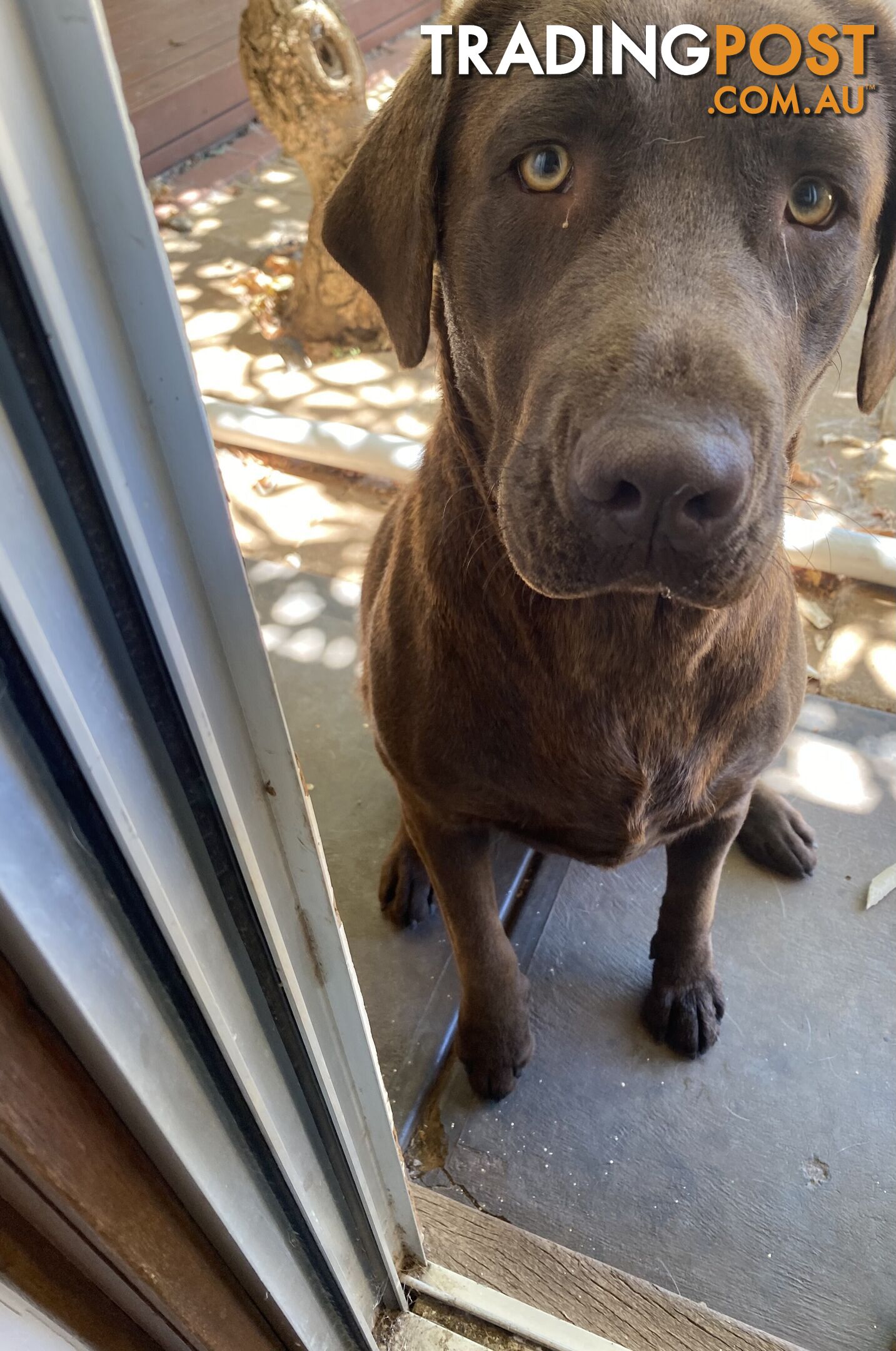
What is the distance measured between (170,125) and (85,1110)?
5.68 metres

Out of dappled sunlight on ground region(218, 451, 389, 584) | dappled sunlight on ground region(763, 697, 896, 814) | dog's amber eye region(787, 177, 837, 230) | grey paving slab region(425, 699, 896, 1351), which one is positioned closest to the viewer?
dog's amber eye region(787, 177, 837, 230)

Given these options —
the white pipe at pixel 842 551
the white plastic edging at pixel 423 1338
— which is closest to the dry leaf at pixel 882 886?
the white pipe at pixel 842 551

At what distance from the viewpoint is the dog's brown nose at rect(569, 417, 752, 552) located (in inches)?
35.5

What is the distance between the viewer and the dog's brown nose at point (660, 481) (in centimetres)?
90

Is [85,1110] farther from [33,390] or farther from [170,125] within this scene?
[170,125]

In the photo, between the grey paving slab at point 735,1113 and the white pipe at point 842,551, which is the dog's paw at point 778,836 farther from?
the white pipe at point 842,551

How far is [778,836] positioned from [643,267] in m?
1.38

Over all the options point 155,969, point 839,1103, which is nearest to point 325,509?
point 839,1103

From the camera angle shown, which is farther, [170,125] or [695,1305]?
[170,125]

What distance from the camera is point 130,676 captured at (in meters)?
0.59

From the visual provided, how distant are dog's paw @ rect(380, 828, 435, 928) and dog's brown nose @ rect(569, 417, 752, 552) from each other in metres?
1.17

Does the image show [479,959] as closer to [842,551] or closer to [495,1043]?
[495,1043]

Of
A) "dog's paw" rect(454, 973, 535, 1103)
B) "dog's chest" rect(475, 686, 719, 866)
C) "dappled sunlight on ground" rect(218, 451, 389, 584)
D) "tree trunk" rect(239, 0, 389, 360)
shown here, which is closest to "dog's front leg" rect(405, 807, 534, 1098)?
"dog's paw" rect(454, 973, 535, 1103)

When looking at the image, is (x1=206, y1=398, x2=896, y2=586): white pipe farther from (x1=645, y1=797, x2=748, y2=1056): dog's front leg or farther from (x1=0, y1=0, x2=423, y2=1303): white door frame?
(x1=0, y1=0, x2=423, y2=1303): white door frame
